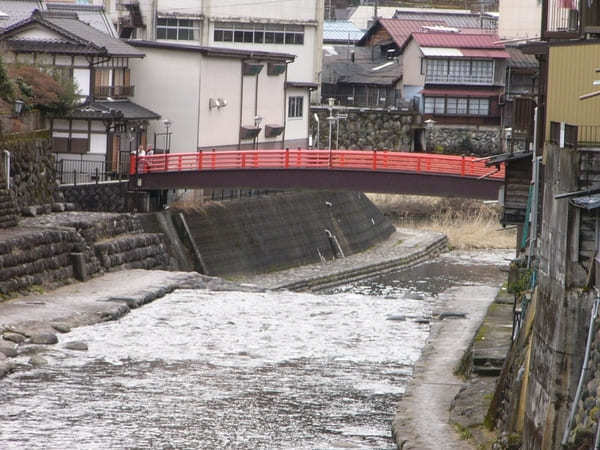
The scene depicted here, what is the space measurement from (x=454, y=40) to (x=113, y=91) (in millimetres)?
29478

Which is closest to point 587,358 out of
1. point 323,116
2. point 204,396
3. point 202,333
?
point 204,396

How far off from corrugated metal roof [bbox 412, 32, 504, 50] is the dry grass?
34.5 feet

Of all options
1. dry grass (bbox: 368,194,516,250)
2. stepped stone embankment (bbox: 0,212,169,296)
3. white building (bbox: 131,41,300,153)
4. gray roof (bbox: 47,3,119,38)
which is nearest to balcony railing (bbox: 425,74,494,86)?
dry grass (bbox: 368,194,516,250)

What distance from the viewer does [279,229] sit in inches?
1886

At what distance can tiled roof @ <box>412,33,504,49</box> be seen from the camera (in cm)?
7038

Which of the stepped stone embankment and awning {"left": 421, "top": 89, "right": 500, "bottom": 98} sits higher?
awning {"left": 421, "top": 89, "right": 500, "bottom": 98}

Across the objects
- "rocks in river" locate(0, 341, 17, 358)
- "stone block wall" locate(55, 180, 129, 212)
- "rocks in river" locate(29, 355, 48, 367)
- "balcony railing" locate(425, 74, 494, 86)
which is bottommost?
"rocks in river" locate(29, 355, 48, 367)

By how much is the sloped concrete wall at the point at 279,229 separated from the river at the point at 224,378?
1002cm

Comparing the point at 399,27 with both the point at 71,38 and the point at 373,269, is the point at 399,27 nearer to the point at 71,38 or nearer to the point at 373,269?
the point at 373,269

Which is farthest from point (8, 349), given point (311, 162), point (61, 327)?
point (311, 162)

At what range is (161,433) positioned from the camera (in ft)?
63.7

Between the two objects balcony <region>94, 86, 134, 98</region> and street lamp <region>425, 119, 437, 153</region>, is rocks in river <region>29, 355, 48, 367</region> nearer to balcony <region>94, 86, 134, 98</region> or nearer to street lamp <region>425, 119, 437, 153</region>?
balcony <region>94, 86, 134, 98</region>

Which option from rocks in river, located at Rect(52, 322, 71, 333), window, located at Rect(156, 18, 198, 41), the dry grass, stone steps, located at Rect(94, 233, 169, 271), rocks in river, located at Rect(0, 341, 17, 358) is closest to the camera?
rocks in river, located at Rect(0, 341, 17, 358)

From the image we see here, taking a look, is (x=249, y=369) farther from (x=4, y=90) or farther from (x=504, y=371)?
(x=4, y=90)
